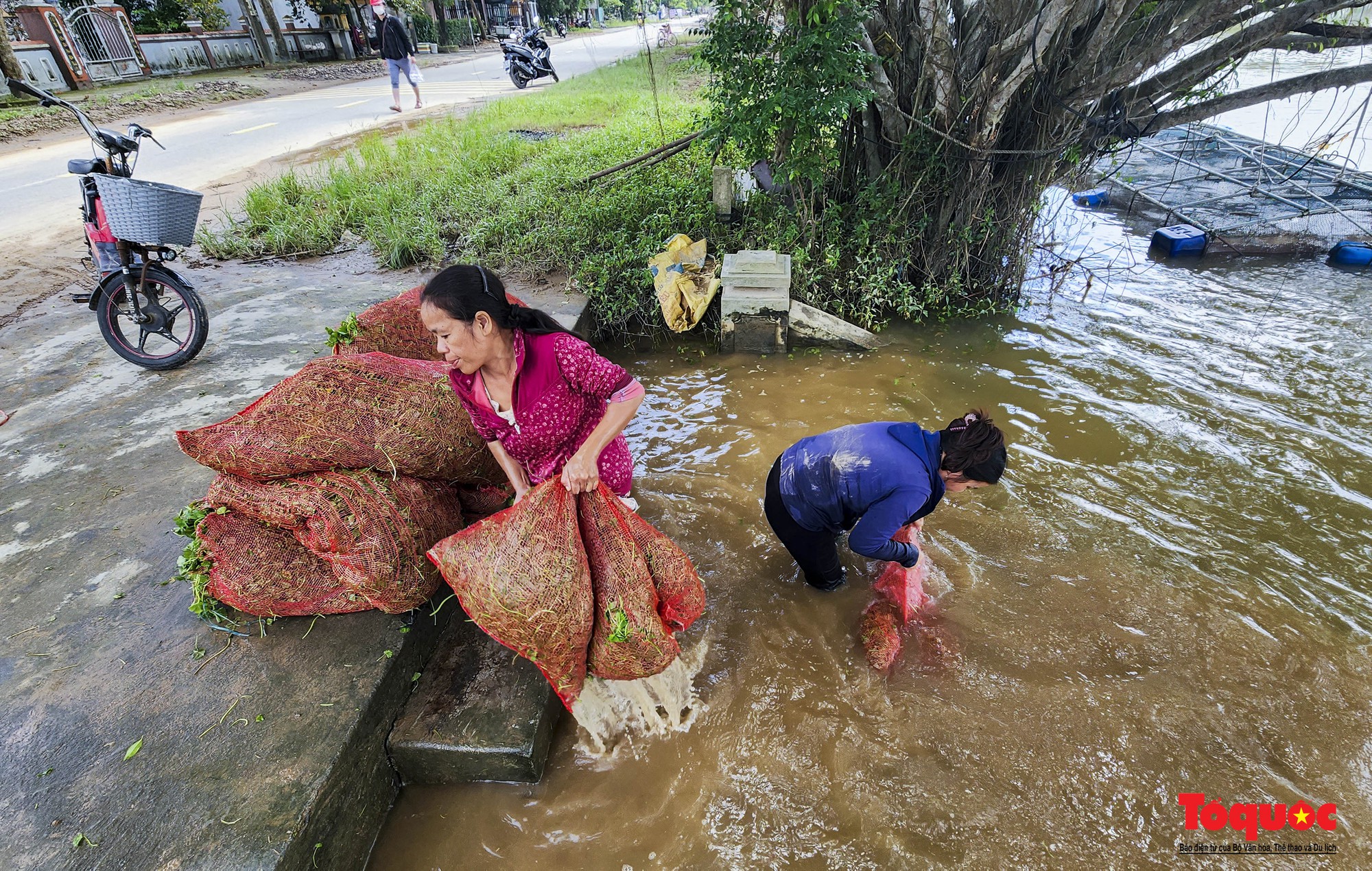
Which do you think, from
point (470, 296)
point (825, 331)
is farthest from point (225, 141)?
point (470, 296)

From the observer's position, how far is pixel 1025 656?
2707mm

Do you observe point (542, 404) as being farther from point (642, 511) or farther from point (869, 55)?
point (869, 55)

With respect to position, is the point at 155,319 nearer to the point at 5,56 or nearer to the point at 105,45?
the point at 5,56

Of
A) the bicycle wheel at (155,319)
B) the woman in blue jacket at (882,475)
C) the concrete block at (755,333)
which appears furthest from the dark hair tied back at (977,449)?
the bicycle wheel at (155,319)

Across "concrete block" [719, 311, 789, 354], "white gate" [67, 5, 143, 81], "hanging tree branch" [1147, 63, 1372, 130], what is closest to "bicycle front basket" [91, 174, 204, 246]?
"concrete block" [719, 311, 789, 354]

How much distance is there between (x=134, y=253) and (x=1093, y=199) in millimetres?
10727

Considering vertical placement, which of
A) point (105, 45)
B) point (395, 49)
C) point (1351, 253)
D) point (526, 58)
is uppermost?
point (105, 45)

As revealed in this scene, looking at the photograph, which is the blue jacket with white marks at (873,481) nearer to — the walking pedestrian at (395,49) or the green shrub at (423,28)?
the walking pedestrian at (395,49)

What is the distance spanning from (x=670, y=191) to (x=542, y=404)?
14.7 feet

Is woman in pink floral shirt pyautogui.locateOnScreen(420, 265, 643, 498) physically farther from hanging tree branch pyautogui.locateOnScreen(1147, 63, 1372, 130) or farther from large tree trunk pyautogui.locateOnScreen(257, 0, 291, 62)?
large tree trunk pyautogui.locateOnScreen(257, 0, 291, 62)

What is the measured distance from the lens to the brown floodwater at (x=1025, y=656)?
214cm

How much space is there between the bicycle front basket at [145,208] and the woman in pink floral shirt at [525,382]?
2593 mm

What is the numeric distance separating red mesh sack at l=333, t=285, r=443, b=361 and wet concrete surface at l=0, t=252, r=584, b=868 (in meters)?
1.04

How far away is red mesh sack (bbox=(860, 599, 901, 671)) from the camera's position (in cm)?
268
